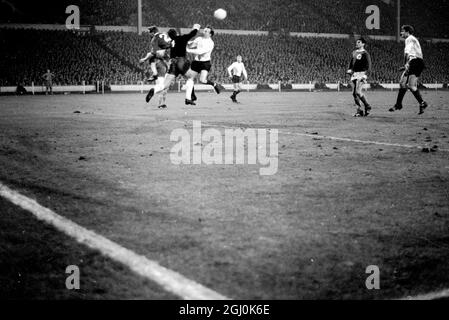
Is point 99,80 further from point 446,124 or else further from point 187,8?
point 446,124

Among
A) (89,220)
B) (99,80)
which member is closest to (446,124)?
(89,220)

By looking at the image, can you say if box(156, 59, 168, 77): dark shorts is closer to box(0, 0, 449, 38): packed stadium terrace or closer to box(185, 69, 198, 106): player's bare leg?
box(185, 69, 198, 106): player's bare leg

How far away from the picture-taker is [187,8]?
46.2 meters

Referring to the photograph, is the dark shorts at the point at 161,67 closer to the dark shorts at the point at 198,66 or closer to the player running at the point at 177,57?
the dark shorts at the point at 198,66

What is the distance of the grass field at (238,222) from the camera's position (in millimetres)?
2176

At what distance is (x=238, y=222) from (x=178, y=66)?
10924 millimetres

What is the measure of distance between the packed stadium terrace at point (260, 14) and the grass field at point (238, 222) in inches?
1443

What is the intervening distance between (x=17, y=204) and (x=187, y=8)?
45097 mm

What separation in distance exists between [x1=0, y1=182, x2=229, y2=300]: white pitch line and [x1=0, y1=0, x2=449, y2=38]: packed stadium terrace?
3795cm

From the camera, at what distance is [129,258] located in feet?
7.84

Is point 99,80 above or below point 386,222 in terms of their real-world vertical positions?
above

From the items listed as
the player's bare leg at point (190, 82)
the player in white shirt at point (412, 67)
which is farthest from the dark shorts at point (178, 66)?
the player in white shirt at point (412, 67)

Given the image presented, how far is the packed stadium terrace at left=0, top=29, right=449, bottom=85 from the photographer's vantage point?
34094 mm
